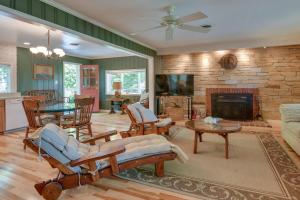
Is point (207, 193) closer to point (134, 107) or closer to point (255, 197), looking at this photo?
point (255, 197)

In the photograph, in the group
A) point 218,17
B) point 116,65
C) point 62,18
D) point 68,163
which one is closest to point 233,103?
point 218,17

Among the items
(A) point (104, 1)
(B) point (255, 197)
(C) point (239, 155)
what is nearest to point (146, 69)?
(A) point (104, 1)

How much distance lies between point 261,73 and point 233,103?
4.04 ft

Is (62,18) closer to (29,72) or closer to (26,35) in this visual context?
(26,35)

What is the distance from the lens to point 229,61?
21.8 feet

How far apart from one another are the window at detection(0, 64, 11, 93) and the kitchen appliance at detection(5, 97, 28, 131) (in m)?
1.41

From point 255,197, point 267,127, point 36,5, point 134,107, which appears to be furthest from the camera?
point 267,127

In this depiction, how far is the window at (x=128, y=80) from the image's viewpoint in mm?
8805

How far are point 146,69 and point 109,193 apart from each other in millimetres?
6723

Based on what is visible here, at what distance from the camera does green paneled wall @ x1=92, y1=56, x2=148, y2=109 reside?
864 cm

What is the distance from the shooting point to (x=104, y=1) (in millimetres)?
3268

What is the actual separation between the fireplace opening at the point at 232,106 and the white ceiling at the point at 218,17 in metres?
Result: 1.63

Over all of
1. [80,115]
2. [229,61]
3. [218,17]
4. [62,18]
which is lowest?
[80,115]

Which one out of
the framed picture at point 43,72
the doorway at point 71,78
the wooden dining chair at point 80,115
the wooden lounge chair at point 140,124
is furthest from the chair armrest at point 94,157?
the doorway at point 71,78
